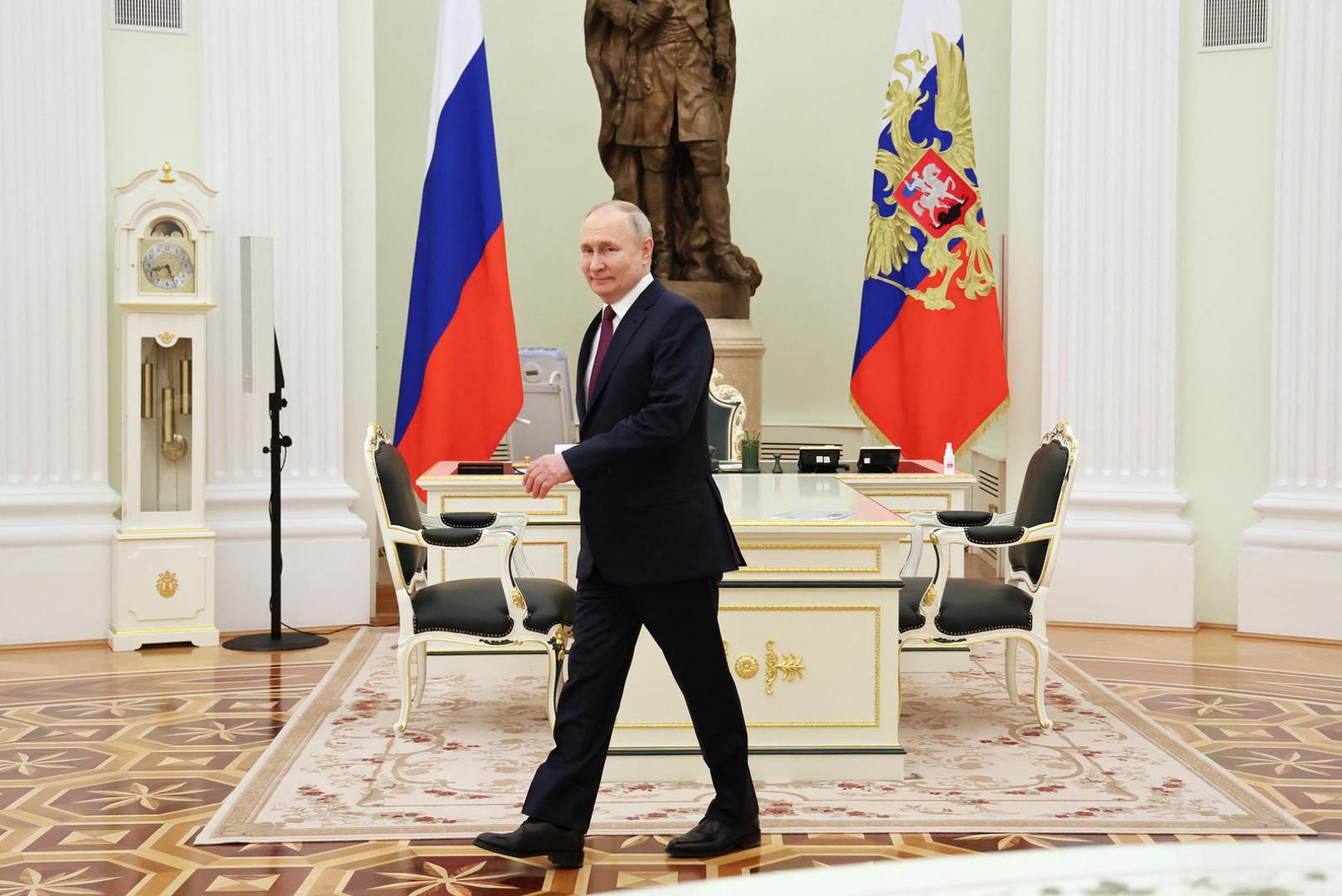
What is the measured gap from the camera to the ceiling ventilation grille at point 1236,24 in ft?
23.5

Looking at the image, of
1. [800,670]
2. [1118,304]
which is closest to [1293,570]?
[1118,304]

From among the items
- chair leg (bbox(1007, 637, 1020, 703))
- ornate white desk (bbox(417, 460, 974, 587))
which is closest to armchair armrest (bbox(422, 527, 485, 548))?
ornate white desk (bbox(417, 460, 974, 587))

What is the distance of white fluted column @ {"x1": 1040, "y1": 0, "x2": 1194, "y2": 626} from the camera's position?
725 cm

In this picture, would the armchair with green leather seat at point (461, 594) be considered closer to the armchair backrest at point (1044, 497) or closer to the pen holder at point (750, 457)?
the pen holder at point (750, 457)

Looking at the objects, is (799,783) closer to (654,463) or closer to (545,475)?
(654,463)

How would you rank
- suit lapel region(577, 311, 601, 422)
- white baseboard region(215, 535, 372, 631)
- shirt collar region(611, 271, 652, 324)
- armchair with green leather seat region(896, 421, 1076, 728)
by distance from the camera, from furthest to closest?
white baseboard region(215, 535, 372, 631) < armchair with green leather seat region(896, 421, 1076, 728) < suit lapel region(577, 311, 601, 422) < shirt collar region(611, 271, 652, 324)

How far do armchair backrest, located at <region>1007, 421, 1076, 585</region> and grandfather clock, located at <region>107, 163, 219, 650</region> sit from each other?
3680mm

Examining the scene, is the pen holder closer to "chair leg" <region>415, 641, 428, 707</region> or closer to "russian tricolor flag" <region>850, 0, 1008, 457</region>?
"chair leg" <region>415, 641, 428, 707</region>

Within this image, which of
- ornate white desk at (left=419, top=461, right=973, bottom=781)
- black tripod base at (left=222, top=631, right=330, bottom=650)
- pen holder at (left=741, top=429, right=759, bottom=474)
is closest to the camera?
ornate white desk at (left=419, top=461, right=973, bottom=781)

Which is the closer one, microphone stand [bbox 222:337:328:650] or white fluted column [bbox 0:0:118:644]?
microphone stand [bbox 222:337:328:650]

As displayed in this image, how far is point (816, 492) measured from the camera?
16.9 feet

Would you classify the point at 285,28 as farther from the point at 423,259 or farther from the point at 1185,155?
the point at 1185,155

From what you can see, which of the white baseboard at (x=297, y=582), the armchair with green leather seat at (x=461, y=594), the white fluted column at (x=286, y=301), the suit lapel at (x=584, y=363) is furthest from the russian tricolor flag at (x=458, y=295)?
the suit lapel at (x=584, y=363)

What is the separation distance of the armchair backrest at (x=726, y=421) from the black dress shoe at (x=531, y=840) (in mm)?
3565
